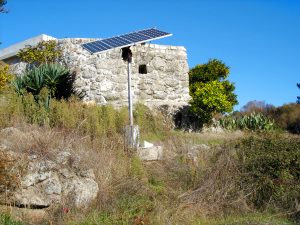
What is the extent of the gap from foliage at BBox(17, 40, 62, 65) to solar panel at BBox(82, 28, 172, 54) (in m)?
6.04

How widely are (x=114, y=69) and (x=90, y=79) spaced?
39.4 inches

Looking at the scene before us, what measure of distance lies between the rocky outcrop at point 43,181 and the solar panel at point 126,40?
3.49 meters

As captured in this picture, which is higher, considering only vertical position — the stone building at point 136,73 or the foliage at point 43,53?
the foliage at point 43,53

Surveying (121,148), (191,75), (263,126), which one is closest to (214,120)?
(263,126)

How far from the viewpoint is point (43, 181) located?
22.7 feet

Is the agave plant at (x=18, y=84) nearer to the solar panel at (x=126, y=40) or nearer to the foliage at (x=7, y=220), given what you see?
the solar panel at (x=126, y=40)

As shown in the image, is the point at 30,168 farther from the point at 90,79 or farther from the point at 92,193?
the point at 90,79

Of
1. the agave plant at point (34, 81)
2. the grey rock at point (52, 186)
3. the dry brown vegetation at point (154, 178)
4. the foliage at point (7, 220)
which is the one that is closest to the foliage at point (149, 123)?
the dry brown vegetation at point (154, 178)

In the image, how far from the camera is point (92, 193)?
6988mm

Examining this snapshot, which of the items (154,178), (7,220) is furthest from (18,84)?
(7,220)

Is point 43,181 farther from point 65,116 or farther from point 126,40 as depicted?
point 126,40

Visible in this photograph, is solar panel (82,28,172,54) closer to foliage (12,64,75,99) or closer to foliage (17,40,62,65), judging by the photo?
foliage (12,64,75,99)

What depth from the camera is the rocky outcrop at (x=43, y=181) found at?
6543 millimetres

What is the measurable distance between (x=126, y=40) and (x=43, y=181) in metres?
4.77
